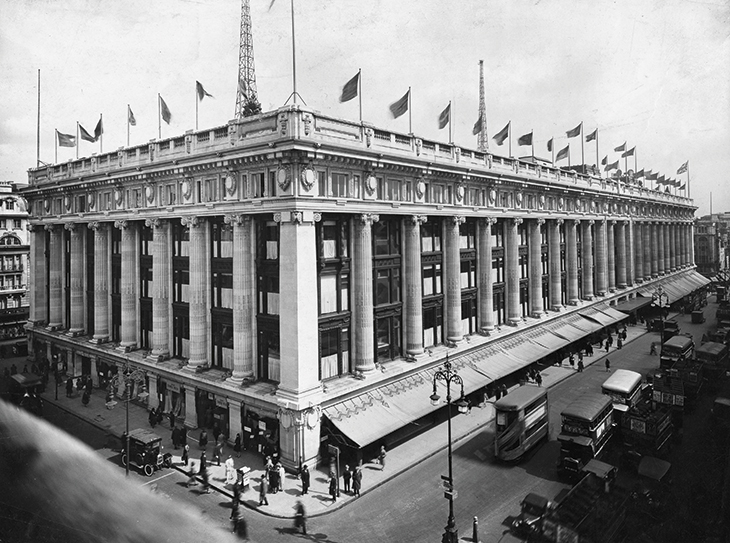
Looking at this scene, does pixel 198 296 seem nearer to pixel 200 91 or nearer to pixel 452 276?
pixel 200 91

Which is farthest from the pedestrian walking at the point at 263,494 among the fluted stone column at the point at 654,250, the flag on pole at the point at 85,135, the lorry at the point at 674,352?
the fluted stone column at the point at 654,250

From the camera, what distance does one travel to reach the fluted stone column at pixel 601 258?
6819cm

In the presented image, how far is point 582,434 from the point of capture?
88.9 ft

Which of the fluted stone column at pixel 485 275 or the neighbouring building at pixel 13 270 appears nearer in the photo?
the fluted stone column at pixel 485 275

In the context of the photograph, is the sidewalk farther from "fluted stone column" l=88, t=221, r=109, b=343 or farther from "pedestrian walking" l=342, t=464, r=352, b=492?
"fluted stone column" l=88, t=221, r=109, b=343

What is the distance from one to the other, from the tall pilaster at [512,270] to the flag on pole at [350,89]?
2388 centimetres

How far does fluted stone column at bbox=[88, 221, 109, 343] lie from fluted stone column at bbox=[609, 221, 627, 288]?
2773 inches

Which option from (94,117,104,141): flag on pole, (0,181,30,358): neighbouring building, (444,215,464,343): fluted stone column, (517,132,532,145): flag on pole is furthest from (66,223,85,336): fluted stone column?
(517,132,532,145): flag on pole

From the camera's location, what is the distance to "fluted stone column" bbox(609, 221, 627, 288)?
75.6m

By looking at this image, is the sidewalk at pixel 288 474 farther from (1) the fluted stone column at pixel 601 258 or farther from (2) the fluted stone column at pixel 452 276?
(1) the fluted stone column at pixel 601 258

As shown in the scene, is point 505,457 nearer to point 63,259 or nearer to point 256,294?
point 256,294

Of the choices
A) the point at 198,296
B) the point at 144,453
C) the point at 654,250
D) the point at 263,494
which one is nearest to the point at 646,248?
the point at 654,250

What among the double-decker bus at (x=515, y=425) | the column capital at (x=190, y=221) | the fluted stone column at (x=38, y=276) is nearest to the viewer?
the double-decker bus at (x=515, y=425)

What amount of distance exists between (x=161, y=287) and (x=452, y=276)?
23532 mm
